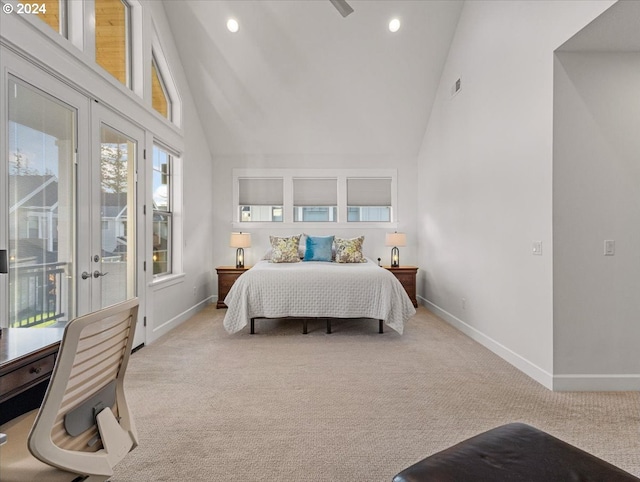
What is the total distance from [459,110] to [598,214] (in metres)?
2.15

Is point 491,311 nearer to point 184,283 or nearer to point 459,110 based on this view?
point 459,110

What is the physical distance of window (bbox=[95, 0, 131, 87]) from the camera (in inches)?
125

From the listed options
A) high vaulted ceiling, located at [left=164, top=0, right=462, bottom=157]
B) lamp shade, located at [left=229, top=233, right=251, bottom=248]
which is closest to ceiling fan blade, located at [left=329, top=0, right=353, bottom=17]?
high vaulted ceiling, located at [left=164, top=0, right=462, bottom=157]

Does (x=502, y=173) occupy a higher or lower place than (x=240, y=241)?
higher

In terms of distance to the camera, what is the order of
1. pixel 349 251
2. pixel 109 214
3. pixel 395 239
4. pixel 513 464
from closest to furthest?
pixel 513 464 < pixel 109 214 < pixel 349 251 < pixel 395 239

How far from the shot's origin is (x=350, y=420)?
2.19m

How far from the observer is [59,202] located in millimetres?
2547

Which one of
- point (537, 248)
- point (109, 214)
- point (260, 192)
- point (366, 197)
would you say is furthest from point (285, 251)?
point (537, 248)

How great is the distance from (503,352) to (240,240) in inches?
154

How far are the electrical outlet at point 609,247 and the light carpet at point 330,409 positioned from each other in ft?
3.37

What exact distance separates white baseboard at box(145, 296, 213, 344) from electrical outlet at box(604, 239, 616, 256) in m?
4.22

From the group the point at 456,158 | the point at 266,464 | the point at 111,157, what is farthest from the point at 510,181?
the point at 111,157

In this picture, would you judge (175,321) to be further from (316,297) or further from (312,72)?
(312,72)

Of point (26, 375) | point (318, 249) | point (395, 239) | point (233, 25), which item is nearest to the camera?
point (26, 375)
